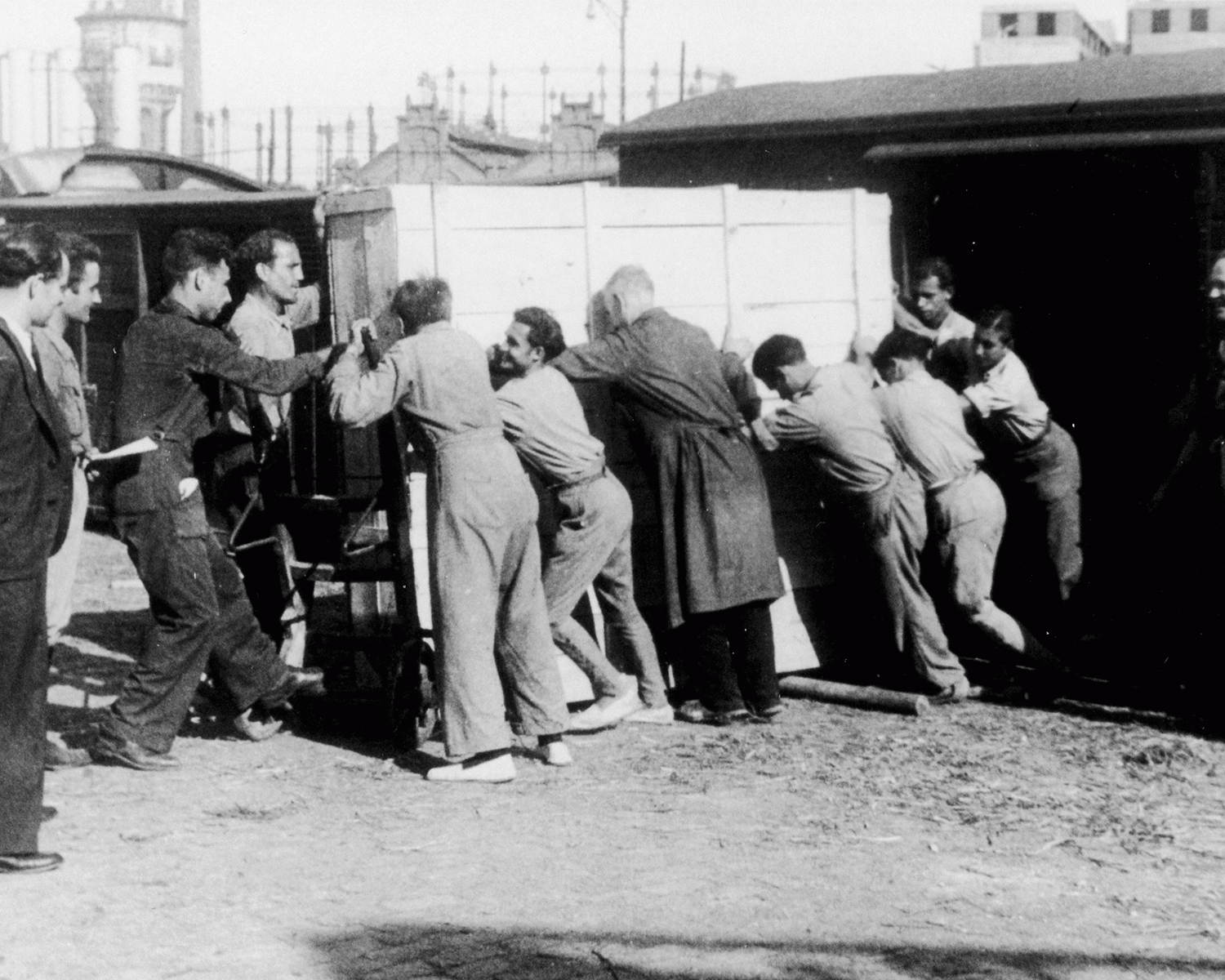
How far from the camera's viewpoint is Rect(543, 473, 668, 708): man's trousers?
7.63 metres

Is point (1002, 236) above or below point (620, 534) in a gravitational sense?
above

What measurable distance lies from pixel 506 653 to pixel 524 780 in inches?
20.6

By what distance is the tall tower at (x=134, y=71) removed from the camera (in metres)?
27.1

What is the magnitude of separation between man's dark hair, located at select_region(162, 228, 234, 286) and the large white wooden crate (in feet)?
2.03

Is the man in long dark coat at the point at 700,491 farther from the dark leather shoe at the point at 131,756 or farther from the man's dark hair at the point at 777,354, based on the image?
the dark leather shoe at the point at 131,756

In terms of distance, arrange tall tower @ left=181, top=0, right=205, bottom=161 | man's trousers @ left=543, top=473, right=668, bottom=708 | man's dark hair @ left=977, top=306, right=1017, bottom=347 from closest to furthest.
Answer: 1. man's trousers @ left=543, top=473, right=668, bottom=708
2. man's dark hair @ left=977, top=306, right=1017, bottom=347
3. tall tower @ left=181, top=0, right=205, bottom=161

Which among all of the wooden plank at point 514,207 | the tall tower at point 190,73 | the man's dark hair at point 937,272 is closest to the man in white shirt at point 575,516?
the wooden plank at point 514,207

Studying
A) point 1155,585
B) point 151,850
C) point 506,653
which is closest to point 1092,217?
point 1155,585

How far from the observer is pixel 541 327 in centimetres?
741

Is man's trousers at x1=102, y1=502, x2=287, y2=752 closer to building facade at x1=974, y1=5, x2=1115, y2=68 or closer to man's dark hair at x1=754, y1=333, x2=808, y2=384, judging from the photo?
man's dark hair at x1=754, y1=333, x2=808, y2=384

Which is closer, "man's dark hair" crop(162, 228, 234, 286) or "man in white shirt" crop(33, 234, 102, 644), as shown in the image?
"man's dark hair" crop(162, 228, 234, 286)

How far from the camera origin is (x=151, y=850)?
604cm

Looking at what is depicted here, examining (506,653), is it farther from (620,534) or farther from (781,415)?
(781,415)

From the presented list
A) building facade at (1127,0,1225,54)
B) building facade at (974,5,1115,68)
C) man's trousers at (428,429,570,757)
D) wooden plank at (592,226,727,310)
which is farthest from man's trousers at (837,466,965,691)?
building facade at (974,5,1115,68)
